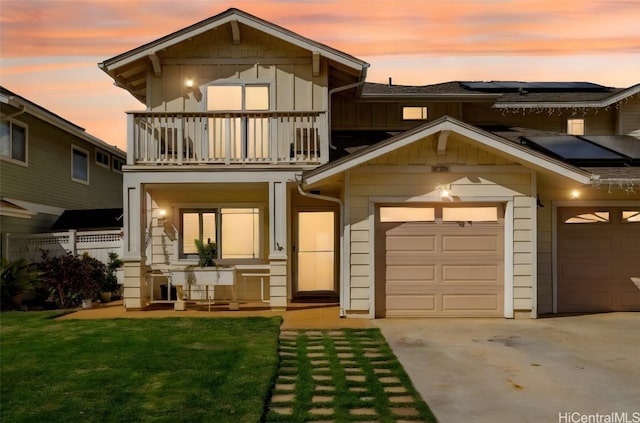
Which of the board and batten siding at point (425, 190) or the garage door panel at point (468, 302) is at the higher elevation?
the board and batten siding at point (425, 190)

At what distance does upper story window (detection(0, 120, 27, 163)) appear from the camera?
1301cm

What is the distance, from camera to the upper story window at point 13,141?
42.7 feet

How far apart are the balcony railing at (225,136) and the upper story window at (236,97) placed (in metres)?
0.87

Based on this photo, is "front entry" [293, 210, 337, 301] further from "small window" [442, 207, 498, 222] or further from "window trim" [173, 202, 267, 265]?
"small window" [442, 207, 498, 222]

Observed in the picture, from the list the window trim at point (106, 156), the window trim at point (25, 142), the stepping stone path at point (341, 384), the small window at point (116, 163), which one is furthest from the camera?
the small window at point (116, 163)

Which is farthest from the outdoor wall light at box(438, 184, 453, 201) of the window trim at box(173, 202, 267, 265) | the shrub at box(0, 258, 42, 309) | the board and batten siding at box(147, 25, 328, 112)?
the shrub at box(0, 258, 42, 309)

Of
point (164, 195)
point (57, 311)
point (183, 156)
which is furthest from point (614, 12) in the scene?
point (57, 311)

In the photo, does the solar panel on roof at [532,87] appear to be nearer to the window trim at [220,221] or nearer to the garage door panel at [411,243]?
the garage door panel at [411,243]

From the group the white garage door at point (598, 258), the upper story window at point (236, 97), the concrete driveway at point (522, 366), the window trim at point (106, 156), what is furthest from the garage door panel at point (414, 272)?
the window trim at point (106, 156)

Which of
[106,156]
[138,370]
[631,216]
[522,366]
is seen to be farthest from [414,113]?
[106,156]

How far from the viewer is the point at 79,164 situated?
17.1 meters

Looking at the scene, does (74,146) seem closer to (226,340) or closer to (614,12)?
(226,340)

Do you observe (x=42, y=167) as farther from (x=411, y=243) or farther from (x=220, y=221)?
(x=411, y=243)

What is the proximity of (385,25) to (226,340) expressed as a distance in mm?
8490
